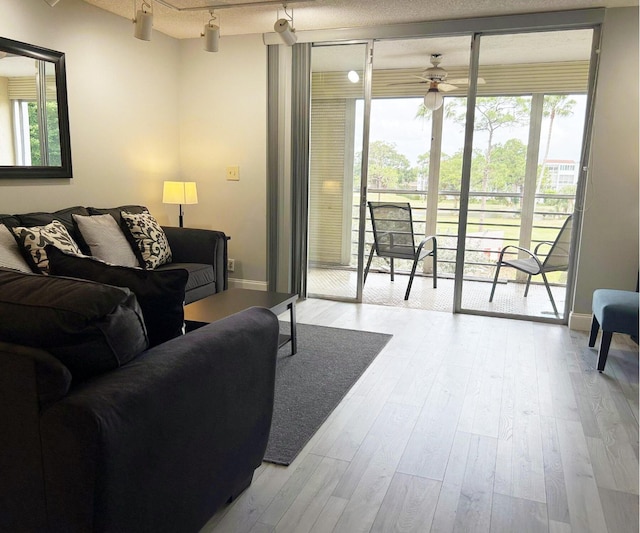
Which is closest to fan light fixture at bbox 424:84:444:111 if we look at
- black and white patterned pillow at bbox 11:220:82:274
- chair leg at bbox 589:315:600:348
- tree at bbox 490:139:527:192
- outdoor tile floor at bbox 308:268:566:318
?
tree at bbox 490:139:527:192

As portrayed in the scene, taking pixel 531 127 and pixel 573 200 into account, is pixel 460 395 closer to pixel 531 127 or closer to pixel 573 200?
pixel 573 200

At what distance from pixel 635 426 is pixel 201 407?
2.13 m

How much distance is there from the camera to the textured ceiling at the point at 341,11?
11.7 ft

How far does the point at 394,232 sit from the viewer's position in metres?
5.09

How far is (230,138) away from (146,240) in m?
1.45

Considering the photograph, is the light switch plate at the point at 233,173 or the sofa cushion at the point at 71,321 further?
the light switch plate at the point at 233,173

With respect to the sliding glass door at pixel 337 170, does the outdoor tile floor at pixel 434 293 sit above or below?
below

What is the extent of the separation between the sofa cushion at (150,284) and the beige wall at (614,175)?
11.2ft

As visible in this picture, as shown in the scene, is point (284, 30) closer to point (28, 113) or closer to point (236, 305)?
point (28, 113)

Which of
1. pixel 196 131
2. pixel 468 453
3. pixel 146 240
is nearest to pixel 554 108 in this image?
pixel 468 453

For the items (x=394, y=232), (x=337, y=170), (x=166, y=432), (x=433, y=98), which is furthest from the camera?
(x=433, y=98)

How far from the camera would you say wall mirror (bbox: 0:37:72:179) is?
3.17 metres

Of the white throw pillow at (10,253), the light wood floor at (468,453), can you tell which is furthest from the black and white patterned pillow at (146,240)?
the light wood floor at (468,453)

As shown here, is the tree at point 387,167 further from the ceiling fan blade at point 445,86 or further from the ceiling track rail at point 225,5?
the ceiling track rail at point 225,5
